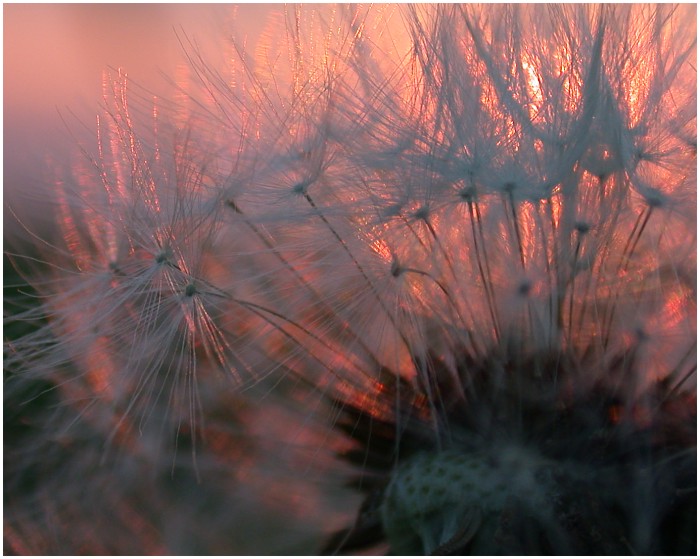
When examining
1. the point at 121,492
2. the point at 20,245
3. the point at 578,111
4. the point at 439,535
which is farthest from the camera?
the point at 20,245

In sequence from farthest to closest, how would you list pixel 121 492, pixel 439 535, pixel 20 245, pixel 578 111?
pixel 20 245, pixel 121 492, pixel 578 111, pixel 439 535

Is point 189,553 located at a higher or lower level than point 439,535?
lower

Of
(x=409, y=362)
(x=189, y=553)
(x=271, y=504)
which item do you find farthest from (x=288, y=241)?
(x=189, y=553)

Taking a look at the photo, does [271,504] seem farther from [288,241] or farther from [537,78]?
[537,78]

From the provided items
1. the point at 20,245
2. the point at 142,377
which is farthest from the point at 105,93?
the point at 142,377

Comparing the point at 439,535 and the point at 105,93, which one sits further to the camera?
the point at 105,93

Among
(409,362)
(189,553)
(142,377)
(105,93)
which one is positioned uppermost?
(105,93)

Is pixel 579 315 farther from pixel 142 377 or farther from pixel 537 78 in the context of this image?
pixel 142 377
